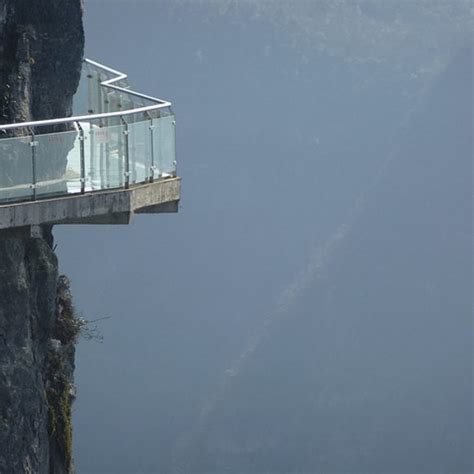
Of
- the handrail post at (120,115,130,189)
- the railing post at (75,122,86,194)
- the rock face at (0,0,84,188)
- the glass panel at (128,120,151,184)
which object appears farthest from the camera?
the glass panel at (128,120,151,184)

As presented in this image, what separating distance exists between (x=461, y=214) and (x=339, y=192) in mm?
7746

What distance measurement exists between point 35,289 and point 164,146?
188 cm

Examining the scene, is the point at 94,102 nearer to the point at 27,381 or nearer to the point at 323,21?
the point at 27,381

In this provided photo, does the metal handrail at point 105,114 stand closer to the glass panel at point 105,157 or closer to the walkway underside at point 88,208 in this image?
the glass panel at point 105,157

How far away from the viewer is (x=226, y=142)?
128375 millimetres

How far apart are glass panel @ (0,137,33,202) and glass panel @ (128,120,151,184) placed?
4.73ft

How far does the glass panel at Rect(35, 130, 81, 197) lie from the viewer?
16.2m

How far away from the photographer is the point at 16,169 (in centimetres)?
1595

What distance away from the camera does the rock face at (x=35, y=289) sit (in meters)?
16.3

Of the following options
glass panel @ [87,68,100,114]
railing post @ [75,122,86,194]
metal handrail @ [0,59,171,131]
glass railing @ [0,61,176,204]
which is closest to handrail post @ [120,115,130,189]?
glass railing @ [0,61,176,204]

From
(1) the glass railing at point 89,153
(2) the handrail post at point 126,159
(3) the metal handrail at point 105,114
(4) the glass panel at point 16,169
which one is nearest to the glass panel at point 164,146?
(1) the glass railing at point 89,153

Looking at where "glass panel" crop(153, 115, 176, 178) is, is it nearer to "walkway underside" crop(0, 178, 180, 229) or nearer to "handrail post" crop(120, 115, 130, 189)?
"walkway underside" crop(0, 178, 180, 229)

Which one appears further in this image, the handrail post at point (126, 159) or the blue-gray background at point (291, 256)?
the blue-gray background at point (291, 256)

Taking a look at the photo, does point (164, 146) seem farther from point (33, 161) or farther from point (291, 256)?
point (291, 256)
